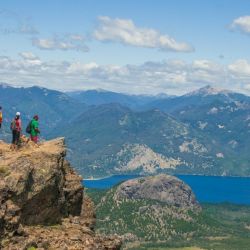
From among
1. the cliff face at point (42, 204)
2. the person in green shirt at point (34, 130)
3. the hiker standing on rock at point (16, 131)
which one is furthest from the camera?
the person in green shirt at point (34, 130)

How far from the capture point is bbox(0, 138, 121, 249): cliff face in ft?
179

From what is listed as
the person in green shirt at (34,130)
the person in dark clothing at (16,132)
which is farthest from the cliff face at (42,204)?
the person in green shirt at (34,130)

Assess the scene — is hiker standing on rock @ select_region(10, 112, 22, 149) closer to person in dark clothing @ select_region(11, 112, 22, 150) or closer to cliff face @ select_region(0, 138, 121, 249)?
person in dark clothing @ select_region(11, 112, 22, 150)

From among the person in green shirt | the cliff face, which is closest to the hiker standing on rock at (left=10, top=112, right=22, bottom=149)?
the cliff face

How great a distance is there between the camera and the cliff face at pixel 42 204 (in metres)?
54.4

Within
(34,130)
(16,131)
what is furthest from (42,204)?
(34,130)

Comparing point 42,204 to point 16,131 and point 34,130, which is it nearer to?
point 16,131

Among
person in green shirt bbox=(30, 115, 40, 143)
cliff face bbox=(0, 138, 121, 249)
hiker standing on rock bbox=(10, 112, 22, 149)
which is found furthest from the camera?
person in green shirt bbox=(30, 115, 40, 143)

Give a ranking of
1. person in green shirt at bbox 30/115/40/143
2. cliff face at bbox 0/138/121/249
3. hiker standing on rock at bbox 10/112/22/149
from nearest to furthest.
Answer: cliff face at bbox 0/138/121/249 → hiker standing on rock at bbox 10/112/22/149 → person in green shirt at bbox 30/115/40/143

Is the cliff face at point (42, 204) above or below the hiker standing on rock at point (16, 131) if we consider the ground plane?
below

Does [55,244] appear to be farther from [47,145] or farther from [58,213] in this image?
[47,145]

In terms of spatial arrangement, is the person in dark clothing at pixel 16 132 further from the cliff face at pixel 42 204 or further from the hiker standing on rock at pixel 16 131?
the cliff face at pixel 42 204

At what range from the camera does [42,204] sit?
2354 inches

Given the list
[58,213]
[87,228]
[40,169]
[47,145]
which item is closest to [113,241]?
[87,228]
